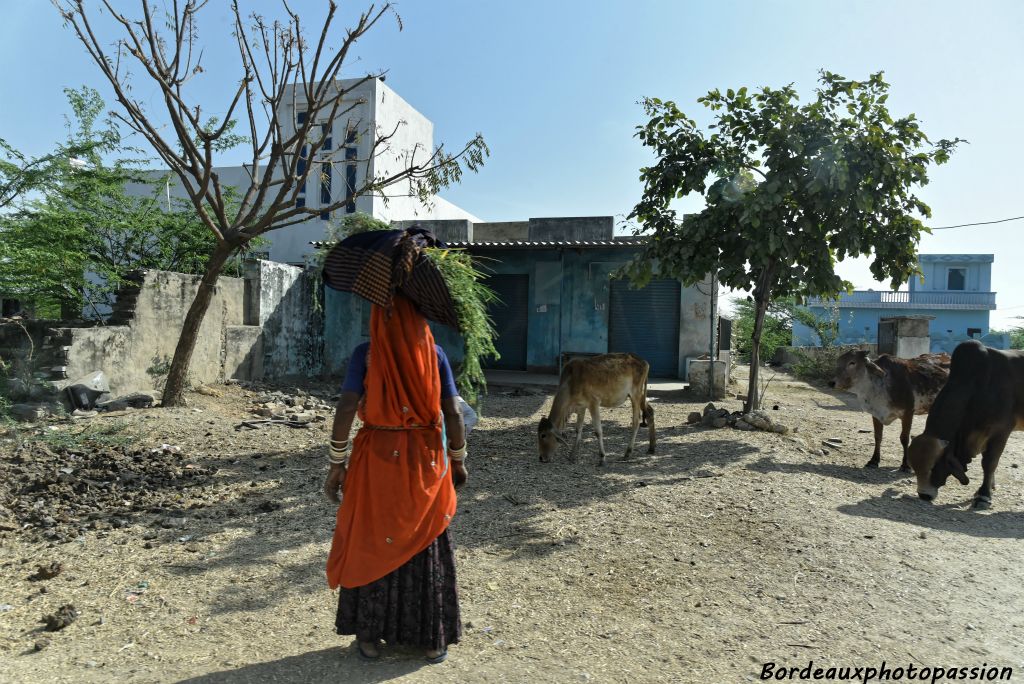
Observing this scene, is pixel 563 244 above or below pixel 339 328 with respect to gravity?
above

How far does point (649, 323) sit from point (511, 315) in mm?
3133

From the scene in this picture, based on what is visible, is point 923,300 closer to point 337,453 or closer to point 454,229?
point 454,229

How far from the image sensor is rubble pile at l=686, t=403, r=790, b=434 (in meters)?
9.23

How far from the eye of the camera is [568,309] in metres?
14.9

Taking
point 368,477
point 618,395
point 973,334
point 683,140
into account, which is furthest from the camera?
point 973,334

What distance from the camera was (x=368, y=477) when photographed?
297cm

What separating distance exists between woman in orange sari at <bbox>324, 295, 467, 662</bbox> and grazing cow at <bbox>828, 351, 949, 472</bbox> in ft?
20.7

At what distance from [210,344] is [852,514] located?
920 centimetres

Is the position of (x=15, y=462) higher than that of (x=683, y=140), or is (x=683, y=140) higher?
(x=683, y=140)

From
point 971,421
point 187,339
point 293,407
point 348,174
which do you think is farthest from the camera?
point 348,174

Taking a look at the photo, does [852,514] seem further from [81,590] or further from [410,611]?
[81,590]

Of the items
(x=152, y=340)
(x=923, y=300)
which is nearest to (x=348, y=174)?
(x=152, y=340)

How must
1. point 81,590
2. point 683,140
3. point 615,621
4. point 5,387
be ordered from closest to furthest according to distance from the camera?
point 615,621 → point 81,590 → point 5,387 → point 683,140

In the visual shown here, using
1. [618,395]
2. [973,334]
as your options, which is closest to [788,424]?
[618,395]
